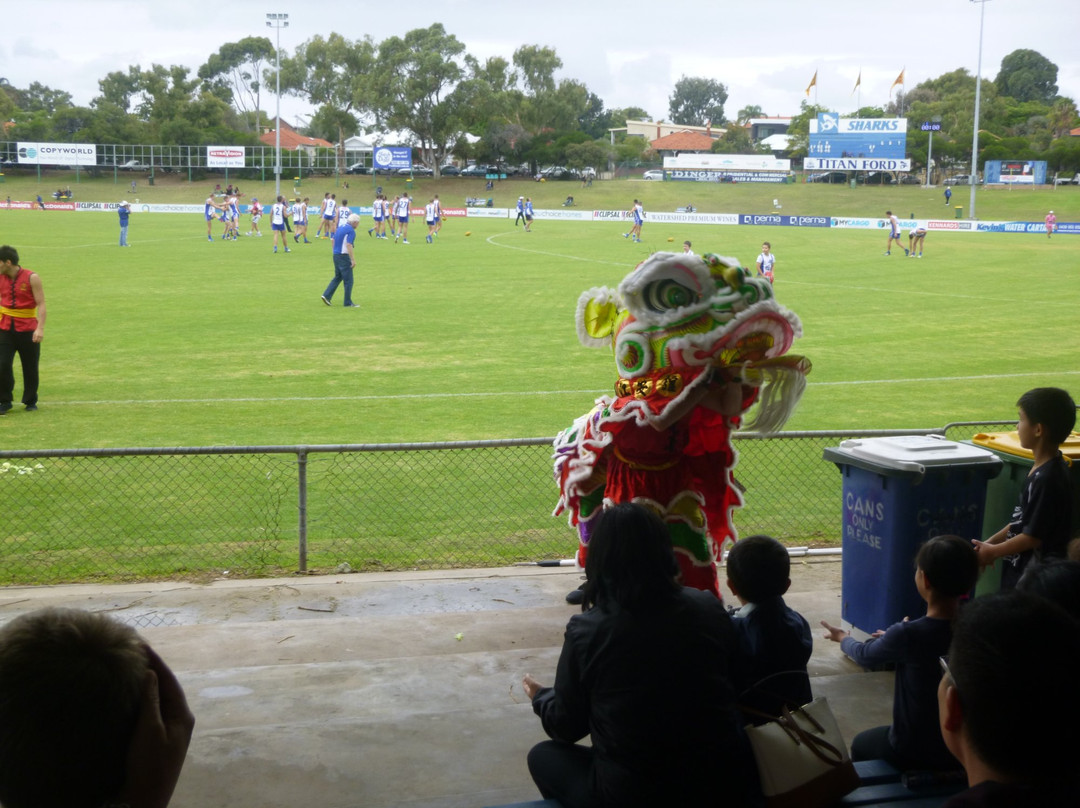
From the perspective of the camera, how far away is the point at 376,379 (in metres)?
14.0

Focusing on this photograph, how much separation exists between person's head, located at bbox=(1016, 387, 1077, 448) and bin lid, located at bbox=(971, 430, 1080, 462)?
61cm

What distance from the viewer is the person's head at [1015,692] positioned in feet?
5.97

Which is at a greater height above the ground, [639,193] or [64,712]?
[639,193]

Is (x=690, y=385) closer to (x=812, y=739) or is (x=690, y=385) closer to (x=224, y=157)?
(x=812, y=739)

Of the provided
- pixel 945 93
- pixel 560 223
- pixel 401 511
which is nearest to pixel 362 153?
pixel 560 223

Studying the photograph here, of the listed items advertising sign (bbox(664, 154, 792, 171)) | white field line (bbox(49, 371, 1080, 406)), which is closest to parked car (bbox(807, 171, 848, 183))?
advertising sign (bbox(664, 154, 792, 171))

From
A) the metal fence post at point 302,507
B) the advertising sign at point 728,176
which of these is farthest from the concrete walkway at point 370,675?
the advertising sign at point 728,176

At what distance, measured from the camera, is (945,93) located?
331ft

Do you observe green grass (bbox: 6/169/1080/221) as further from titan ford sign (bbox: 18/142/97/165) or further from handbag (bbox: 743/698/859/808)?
handbag (bbox: 743/698/859/808)

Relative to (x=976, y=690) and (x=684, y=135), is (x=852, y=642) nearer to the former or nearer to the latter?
(x=976, y=690)

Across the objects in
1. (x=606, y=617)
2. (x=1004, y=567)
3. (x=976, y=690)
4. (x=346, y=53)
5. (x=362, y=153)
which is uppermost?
(x=346, y=53)

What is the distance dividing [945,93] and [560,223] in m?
63.3

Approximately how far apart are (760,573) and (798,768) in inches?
34.6

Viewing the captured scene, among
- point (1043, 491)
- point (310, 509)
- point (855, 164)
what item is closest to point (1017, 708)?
point (1043, 491)
